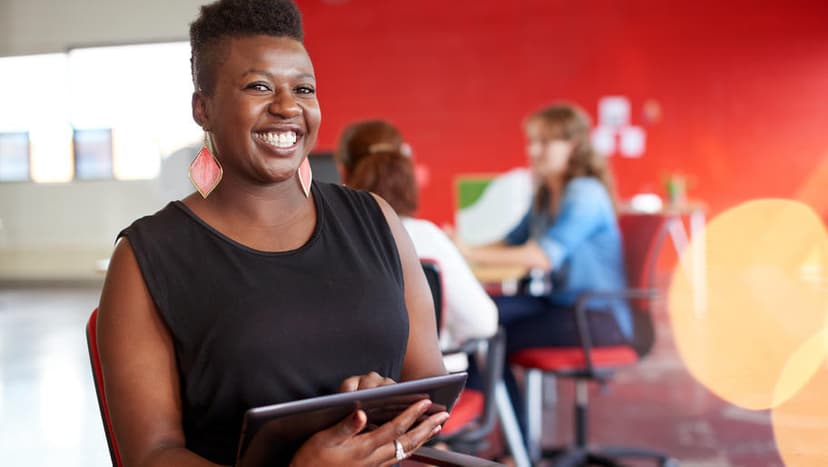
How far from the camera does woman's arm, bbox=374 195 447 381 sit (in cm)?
135

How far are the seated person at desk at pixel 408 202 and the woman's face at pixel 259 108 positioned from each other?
1065mm

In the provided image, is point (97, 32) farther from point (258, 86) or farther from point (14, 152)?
point (258, 86)

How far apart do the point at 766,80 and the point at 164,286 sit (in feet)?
24.5

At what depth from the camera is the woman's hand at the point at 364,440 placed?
1021mm

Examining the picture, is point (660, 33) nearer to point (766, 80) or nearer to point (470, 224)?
point (766, 80)

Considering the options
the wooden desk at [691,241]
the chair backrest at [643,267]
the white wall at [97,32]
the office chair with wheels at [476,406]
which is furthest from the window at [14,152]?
the wooden desk at [691,241]

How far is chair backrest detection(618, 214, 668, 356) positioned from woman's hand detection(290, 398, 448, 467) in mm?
1950

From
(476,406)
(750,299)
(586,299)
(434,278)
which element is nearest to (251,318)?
(434,278)

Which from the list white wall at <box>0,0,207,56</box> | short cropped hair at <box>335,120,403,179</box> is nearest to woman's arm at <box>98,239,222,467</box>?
white wall at <box>0,0,207,56</box>

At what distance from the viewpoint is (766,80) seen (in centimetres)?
757

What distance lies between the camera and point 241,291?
3.83 ft

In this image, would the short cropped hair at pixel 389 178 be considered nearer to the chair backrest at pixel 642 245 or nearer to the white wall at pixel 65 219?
the white wall at pixel 65 219

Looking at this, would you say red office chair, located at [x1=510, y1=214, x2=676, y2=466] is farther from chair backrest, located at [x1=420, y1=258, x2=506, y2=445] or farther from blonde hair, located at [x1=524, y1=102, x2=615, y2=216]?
chair backrest, located at [x1=420, y1=258, x2=506, y2=445]

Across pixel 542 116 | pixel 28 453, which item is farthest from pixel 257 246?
pixel 28 453
